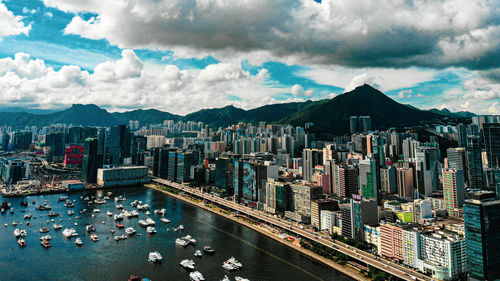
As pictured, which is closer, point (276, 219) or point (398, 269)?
point (398, 269)

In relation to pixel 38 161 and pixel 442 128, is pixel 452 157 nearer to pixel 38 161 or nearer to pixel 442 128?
pixel 442 128

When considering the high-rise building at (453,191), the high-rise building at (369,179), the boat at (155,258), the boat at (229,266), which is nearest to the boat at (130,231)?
the boat at (155,258)

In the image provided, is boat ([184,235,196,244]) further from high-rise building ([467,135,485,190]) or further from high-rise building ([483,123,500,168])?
high-rise building ([483,123,500,168])

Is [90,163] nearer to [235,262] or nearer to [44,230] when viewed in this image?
[44,230]

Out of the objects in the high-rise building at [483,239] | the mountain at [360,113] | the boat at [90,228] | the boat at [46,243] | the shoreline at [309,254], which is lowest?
the shoreline at [309,254]

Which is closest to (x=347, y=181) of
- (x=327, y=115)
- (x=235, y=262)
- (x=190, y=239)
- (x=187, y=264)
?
(x=190, y=239)

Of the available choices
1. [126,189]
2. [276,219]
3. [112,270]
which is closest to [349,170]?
[276,219]

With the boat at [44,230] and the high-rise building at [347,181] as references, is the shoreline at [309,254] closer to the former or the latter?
the high-rise building at [347,181]

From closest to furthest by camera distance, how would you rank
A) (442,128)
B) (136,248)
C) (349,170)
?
(136,248) → (349,170) → (442,128)
